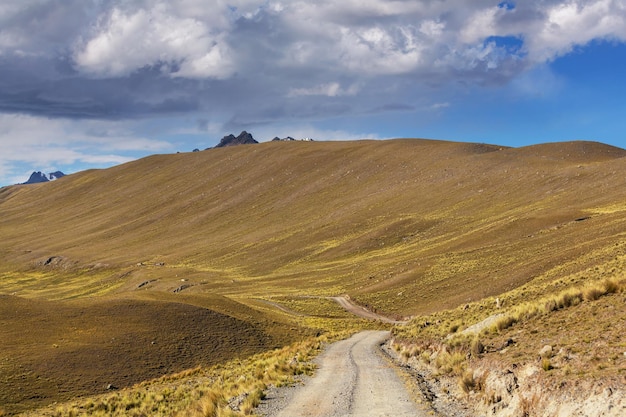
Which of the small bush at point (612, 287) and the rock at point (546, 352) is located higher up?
the small bush at point (612, 287)

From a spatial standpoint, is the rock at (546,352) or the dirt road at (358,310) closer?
the rock at (546,352)

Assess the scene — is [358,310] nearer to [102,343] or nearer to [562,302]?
[102,343]

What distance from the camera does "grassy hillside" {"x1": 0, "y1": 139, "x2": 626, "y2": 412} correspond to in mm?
50094

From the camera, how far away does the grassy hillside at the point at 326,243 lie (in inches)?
1972

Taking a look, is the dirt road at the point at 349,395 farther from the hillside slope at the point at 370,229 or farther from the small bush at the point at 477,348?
the hillside slope at the point at 370,229

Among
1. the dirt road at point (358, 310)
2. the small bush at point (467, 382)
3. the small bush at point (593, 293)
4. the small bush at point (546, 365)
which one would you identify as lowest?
the dirt road at point (358, 310)

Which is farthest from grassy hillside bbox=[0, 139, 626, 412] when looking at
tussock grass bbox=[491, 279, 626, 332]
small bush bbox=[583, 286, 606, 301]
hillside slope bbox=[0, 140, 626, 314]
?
small bush bbox=[583, 286, 606, 301]

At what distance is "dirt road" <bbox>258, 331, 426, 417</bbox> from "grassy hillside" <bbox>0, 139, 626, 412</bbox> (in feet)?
57.1

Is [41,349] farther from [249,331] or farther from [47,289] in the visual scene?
[47,289]

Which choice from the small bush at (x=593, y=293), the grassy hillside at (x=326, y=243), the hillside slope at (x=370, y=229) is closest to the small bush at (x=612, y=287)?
the small bush at (x=593, y=293)

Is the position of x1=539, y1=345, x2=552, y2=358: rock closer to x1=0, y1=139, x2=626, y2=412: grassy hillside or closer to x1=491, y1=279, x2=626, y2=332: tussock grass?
x1=491, y1=279, x2=626, y2=332: tussock grass

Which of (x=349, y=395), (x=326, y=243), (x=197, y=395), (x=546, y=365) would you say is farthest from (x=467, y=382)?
(x=326, y=243)

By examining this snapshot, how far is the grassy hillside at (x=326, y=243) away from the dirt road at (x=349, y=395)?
57.1 ft

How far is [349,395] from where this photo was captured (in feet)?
63.4
